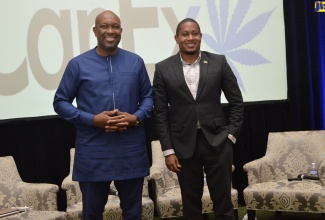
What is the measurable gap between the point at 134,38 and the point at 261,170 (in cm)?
157

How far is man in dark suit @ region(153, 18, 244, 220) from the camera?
298cm

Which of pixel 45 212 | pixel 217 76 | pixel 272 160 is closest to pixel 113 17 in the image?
pixel 217 76

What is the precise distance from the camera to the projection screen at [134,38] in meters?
4.51

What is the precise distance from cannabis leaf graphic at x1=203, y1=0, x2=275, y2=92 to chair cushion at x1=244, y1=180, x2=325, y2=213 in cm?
124

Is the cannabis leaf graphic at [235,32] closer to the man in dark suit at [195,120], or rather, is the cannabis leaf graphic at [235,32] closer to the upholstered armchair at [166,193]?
the upholstered armchair at [166,193]

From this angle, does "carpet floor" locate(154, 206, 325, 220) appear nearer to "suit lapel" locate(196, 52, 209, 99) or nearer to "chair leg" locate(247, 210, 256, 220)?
"chair leg" locate(247, 210, 256, 220)

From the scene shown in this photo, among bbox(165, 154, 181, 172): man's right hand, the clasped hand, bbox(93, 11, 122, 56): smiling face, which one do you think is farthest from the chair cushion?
bbox(93, 11, 122, 56): smiling face

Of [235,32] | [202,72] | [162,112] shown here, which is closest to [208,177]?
[162,112]

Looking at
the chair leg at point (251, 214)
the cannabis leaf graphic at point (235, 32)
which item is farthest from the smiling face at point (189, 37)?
the cannabis leaf graphic at point (235, 32)

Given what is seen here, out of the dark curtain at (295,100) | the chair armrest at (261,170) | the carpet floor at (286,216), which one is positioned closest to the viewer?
the chair armrest at (261,170)

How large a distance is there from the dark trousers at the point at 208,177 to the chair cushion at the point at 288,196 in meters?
1.09

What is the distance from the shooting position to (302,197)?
3.95 metres

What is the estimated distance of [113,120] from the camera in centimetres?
271

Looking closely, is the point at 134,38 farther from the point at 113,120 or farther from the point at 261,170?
the point at 113,120
